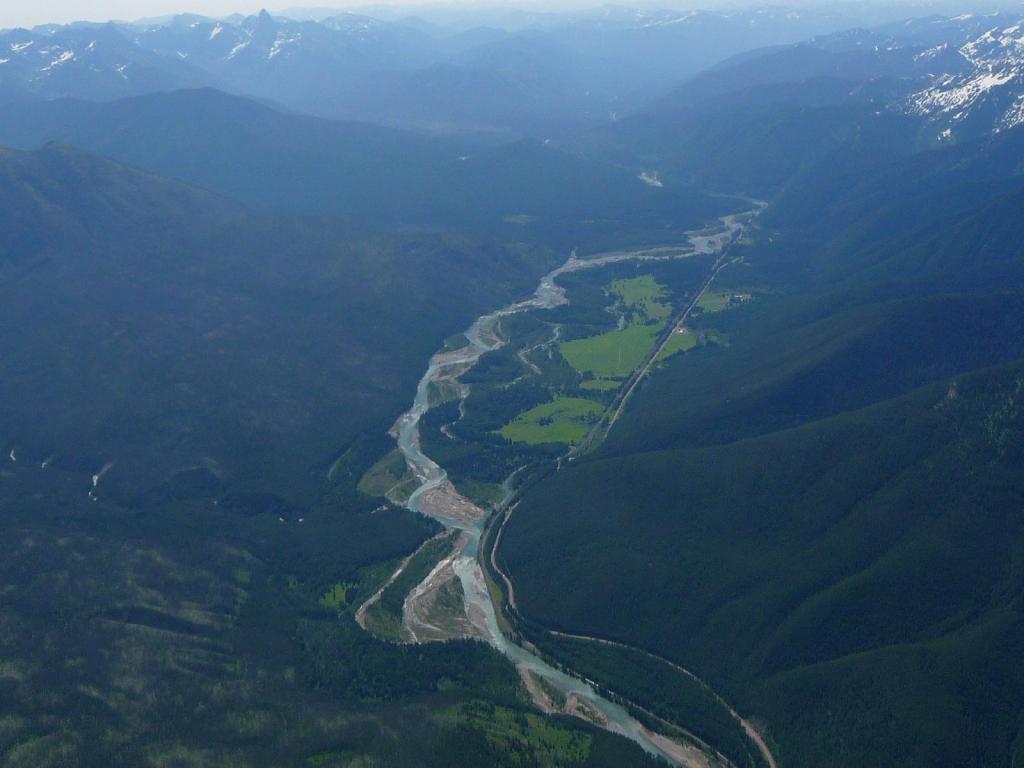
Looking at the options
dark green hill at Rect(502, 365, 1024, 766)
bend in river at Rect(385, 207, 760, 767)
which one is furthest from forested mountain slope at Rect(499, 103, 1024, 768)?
bend in river at Rect(385, 207, 760, 767)

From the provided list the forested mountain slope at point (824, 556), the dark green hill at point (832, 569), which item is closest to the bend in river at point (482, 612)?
the forested mountain slope at point (824, 556)

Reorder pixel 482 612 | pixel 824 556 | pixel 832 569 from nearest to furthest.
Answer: pixel 832 569, pixel 824 556, pixel 482 612

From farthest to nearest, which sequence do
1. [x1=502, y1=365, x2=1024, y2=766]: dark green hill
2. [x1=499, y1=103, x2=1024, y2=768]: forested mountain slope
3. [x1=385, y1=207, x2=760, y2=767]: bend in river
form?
1. [x1=385, y1=207, x2=760, y2=767]: bend in river
2. [x1=499, y1=103, x2=1024, y2=768]: forested mountain slope
3. [x1=502, y1=365, x2=1024, y2=766]: dark green hill

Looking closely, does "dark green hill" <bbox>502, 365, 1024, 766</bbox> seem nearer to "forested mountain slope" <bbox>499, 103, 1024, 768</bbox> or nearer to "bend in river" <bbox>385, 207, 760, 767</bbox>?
"forested mountain slope" <bbox>499, 103, 1024, 768</bbox>

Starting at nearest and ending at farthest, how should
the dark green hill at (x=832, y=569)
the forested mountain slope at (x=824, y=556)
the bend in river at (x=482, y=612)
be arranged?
the dark green hill at (x=832, y=569) → the forested mountain slope at (x=824, y=556) → the bend in river at (x=482, y=612)

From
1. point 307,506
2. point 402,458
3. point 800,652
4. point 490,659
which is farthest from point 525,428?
point 800,652

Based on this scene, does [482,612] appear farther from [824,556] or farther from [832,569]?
[832,569]

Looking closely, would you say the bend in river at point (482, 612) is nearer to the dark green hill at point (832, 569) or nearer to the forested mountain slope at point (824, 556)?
the forested mountain slope at point (824, 556)

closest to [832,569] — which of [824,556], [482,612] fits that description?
[824,556]

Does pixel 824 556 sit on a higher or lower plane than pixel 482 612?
higher

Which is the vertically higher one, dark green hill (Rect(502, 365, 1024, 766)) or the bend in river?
dark green hill (Rect(502, 365, 1024, 766))

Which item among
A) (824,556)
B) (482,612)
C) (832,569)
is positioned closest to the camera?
(832,569)
